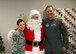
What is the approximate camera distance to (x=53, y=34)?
11.2ft

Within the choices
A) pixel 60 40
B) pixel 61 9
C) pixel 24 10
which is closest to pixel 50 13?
pixel 60 40

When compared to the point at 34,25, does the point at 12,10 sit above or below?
above

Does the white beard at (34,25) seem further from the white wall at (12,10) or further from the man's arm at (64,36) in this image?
the white wall at (12,10)

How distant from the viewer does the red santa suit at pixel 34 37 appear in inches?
131

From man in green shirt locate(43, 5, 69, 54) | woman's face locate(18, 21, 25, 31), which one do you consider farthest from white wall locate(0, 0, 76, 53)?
woman's face locate(18, 21, 25, 31)

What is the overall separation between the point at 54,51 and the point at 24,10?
2.94 metres

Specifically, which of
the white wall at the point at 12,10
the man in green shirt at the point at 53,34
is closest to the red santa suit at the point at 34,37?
Result: the man in green shirt at the point at 53,34

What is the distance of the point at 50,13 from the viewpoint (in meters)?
3.42

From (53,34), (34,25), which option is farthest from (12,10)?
(53,34)

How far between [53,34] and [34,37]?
38 centimetres

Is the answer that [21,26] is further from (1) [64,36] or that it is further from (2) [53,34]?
(1) [64,36]

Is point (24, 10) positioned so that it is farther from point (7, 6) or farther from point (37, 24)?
point (37, 24)

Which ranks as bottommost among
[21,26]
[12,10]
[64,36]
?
[64,36]

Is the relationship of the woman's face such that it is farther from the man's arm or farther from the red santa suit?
the man's arm
